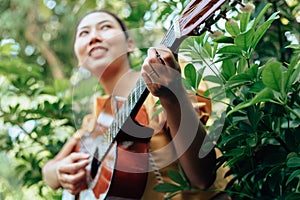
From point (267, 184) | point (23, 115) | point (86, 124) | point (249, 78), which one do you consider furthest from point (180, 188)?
point (23, 115)

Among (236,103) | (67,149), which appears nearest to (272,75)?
(236,103)

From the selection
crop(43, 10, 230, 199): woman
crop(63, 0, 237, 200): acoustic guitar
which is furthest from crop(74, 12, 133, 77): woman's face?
crop(63, 0, 237, 200): acoustic guitar

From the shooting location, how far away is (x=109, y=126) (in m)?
1.06

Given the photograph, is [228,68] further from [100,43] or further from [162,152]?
[100,43]

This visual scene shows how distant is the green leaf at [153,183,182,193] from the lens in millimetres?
911

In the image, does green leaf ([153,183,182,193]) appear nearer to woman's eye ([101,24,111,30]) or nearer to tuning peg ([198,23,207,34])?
tuning peg ([198,23,207,34])

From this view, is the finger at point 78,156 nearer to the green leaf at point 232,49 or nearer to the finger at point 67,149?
the finger at point 67,149

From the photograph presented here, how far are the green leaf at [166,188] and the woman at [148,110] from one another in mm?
27

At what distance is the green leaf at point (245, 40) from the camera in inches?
28.0

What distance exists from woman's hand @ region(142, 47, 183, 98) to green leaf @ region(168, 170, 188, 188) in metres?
0.19

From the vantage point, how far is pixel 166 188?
0.91 m

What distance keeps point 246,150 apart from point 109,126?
0.33 meters

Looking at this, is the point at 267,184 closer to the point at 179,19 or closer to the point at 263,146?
the point at 263,146

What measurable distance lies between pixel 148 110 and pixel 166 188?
150 mm
